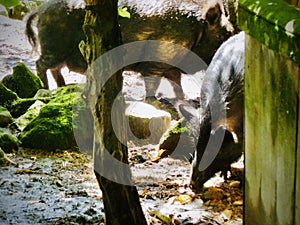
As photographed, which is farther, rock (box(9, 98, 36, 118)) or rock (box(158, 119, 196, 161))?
rock (box(9, 98, 36, 118))

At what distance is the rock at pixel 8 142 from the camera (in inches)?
237

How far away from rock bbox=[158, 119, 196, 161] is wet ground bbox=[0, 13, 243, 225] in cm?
13

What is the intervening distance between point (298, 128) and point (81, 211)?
8.23 ft

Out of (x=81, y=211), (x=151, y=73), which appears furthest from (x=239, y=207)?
(x=151, y=73)

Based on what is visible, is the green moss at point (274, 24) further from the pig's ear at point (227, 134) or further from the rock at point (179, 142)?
the rock at point (179, 142)

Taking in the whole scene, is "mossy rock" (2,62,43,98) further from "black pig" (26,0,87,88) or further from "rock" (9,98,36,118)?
"black pig" (26,0,87,88)

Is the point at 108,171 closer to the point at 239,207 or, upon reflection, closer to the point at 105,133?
the point at 105,133

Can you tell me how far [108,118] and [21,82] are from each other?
478cm

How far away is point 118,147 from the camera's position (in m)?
3.50

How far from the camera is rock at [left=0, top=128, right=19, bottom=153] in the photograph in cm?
A: 603

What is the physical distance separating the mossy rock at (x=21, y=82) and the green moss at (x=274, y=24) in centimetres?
568

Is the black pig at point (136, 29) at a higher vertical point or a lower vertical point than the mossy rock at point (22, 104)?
higher

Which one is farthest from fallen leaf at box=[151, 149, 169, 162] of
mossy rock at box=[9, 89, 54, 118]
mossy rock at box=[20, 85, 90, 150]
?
mossy rock at box=[9, 89, 54, 118]

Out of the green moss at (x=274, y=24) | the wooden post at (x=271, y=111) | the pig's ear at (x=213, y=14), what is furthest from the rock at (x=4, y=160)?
the pig's ear at (x=213, y=14)
